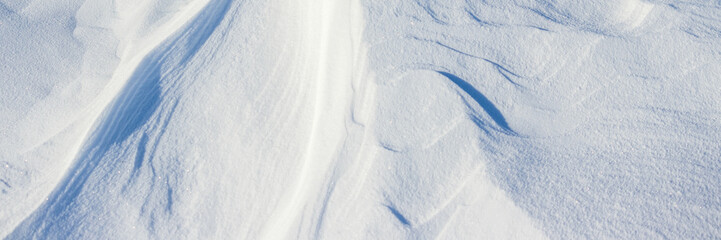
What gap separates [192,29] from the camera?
3.95 feet

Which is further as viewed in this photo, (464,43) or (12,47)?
(12,47)

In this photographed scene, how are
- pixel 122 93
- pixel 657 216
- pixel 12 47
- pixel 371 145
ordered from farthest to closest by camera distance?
pixel 12 47 → pixel 122 93 → pixel 371 145 → pixel 657 216

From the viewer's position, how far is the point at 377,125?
1.03 metres

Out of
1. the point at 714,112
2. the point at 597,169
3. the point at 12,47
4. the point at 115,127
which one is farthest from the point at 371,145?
the point at 12,47

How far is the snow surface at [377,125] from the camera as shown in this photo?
954 millimetres

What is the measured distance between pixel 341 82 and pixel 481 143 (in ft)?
1.02

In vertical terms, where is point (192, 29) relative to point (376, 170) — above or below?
above

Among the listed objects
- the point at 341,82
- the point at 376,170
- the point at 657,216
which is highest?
the point at 341,82

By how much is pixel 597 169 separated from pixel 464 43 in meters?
0.37

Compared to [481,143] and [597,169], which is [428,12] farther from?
[597,169]

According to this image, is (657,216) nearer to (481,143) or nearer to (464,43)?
(481,143)

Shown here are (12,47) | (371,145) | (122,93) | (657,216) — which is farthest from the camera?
(12,47)

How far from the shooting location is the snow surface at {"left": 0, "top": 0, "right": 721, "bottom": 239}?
0.95 meters

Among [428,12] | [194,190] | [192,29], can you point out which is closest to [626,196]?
[428,12]
